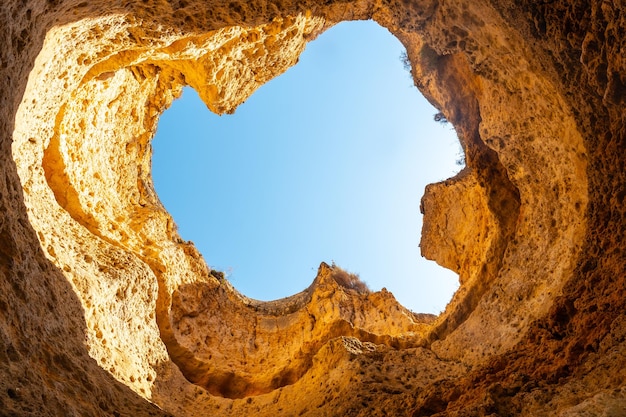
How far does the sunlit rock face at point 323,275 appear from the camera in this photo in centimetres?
506

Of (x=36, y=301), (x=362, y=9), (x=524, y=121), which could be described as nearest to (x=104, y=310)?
(x=36, y=301)

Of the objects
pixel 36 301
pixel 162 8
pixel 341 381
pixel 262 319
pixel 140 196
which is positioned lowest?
pixel 341 381

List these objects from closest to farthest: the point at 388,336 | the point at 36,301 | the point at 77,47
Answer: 1. the point at 36,301
2. the point at 77,47
3. the point at 388,336

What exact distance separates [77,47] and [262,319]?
848 cm

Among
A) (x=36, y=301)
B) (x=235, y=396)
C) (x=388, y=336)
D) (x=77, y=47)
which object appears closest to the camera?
(x=36, y=301)

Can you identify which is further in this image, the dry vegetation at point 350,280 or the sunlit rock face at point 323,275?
the dry vegetation at point 350,280

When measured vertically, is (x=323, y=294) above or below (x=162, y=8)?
below

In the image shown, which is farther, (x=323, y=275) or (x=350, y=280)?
(x=350, y=280)

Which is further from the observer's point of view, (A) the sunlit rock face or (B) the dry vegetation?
(B) the dry vegetation

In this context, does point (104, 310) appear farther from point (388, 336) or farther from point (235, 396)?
point (388, 336)

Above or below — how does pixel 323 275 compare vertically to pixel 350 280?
below

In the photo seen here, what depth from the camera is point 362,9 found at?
39.3 feet

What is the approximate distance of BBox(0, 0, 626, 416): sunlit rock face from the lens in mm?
5059

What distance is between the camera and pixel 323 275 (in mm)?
14391
